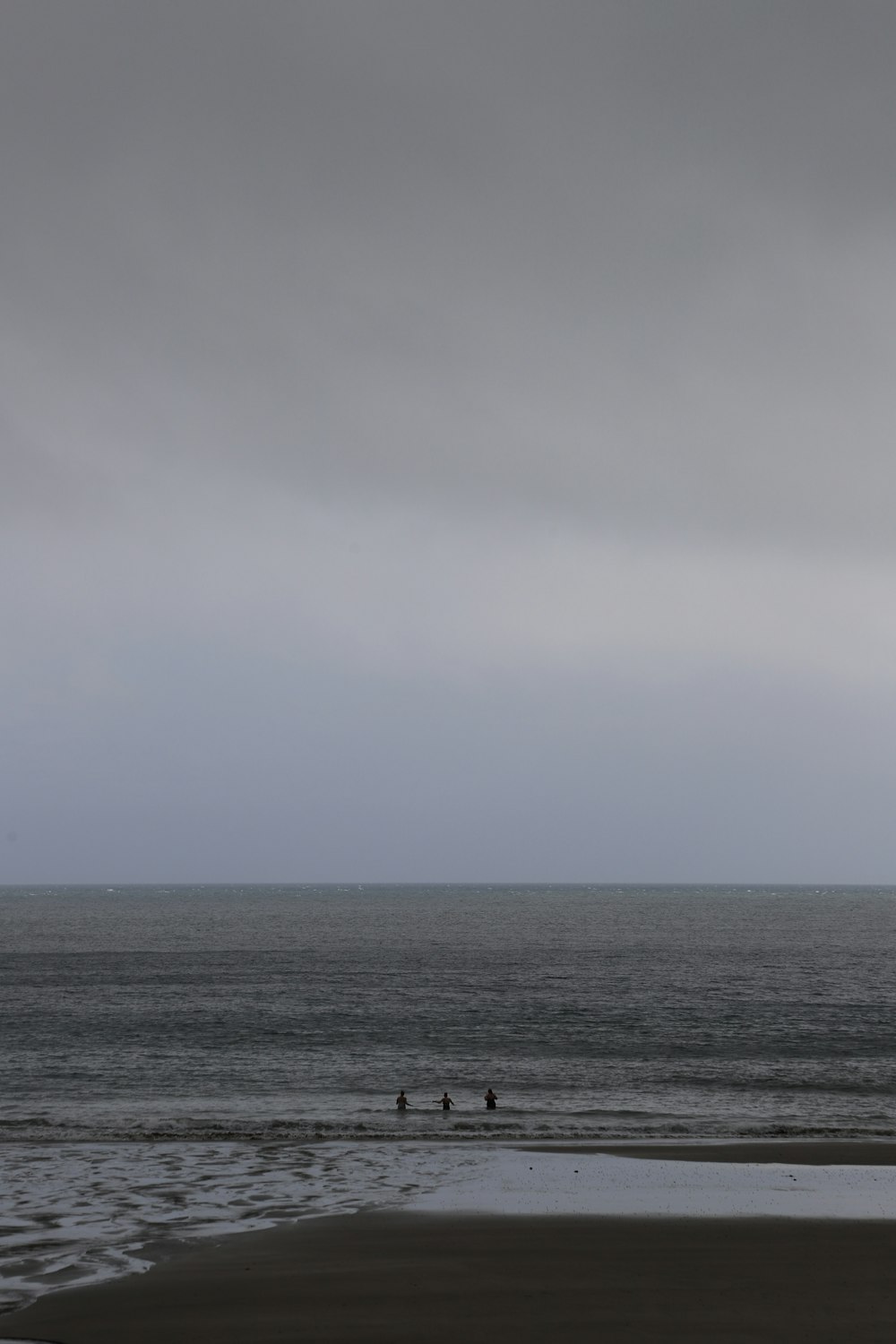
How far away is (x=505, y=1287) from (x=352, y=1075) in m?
30.3

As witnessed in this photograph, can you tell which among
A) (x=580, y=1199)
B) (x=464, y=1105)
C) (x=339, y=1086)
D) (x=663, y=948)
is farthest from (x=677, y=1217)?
(x=663, y=948)

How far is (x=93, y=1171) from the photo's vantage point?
32375mm

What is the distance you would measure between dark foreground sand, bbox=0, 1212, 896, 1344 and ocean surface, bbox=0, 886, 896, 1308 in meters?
2.24

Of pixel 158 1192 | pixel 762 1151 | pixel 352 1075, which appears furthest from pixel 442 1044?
pixel 158 1192

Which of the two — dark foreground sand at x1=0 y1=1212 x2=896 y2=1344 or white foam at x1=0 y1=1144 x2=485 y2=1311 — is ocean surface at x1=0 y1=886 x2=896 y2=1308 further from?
dark foreground sand at x1=0 y1=1212 x2=896 y2=1344

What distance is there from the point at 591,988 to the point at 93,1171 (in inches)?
2360

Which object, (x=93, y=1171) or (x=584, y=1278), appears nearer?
(x=584, y=1278)

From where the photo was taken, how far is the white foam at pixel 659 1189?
2818cm

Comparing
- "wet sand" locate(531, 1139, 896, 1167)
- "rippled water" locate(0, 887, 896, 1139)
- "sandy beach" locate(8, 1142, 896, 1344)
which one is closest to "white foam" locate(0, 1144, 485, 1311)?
"sandy beach" locate(8, 1142, 896, 1344)

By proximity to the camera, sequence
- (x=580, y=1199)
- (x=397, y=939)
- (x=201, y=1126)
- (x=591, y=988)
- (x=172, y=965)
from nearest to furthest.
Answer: (x=580, y=1199) < (x=201, y=1126) < (x=591, y=988) < (x=172, y=965) < (x=397, y=939)

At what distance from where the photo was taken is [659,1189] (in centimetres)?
3036

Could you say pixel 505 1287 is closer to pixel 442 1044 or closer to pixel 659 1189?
pixel 659 1189

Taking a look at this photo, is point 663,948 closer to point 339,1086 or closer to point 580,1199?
point 339,1086

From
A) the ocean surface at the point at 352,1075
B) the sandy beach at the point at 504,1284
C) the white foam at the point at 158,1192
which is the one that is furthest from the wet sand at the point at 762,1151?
the sandy beach at the point at 504,1284
